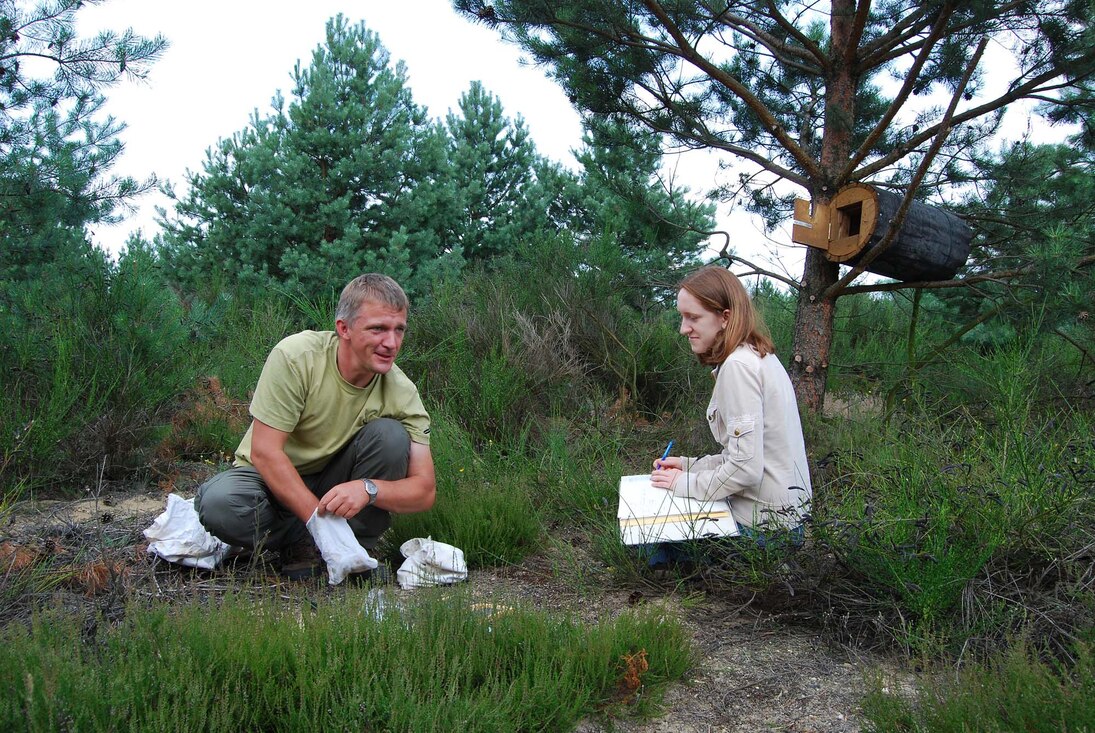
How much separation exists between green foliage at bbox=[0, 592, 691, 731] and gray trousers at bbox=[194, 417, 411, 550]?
3.07 feet

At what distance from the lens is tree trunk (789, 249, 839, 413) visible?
537 centimetres

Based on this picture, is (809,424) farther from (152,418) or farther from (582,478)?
(152,418)

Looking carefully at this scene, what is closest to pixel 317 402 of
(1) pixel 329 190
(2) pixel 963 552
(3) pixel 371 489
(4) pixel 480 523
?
(3) pixel 371 489

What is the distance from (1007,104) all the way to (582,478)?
11.2 ft

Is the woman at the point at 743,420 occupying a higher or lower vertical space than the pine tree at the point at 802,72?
lower

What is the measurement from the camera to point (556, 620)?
2.63 metres

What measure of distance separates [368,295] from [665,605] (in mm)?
1714

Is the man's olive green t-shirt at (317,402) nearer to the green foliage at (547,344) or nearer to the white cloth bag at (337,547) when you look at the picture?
the white cloth bag at (337,547)

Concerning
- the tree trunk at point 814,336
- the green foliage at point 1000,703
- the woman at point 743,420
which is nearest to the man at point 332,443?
the woman at point 743,420

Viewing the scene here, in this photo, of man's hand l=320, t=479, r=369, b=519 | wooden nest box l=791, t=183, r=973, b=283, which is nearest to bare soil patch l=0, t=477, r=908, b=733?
man's hand l=320, t=479, r=369, b=519

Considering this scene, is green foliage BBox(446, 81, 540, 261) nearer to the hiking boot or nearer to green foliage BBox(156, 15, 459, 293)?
green foliage BBox(156, 15, 459, 293)

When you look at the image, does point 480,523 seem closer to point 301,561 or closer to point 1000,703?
point 301,561

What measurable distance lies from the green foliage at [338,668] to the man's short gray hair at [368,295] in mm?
1301

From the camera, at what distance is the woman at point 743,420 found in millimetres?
3180
